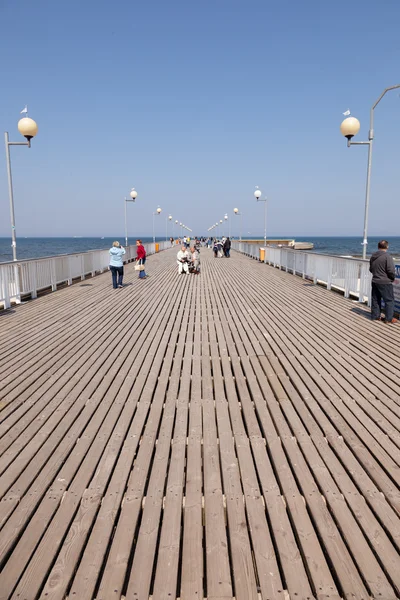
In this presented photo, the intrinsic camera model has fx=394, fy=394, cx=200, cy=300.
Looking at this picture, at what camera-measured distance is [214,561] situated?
7.34ft

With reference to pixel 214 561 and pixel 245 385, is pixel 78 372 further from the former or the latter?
pixel 214 561

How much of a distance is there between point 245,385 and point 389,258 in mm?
4839

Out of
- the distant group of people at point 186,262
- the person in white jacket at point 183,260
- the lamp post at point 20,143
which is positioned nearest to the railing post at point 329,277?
the distant group of people at point 186,262

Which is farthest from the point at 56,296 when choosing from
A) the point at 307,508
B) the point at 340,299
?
the point at 307,508

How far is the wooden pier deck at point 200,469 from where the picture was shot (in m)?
2.17

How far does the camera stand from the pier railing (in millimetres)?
10211

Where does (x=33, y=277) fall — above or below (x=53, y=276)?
above

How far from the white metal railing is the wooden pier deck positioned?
3.69 m

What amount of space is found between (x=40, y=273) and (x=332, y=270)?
9159 mm

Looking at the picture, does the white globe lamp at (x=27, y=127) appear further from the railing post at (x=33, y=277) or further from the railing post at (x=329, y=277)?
the railing post at (x=329, y=277)

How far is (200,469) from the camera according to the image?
308 centimetres

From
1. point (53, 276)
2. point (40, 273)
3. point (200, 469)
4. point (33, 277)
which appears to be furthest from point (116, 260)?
point (200, 469)

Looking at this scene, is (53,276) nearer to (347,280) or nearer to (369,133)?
(347,280)

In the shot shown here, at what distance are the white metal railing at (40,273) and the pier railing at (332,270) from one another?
29.5ft
